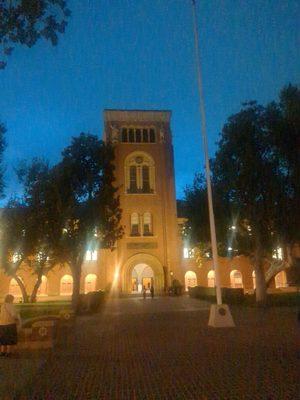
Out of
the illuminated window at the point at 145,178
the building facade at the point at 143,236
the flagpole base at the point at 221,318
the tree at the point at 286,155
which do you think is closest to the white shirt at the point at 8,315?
the flagpole base at the point at 221,318

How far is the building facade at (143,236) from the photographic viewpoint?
45000 mm

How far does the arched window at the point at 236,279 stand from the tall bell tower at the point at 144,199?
968 centimetres

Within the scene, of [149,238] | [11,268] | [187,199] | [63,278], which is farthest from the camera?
[63,278]

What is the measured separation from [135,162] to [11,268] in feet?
69.6

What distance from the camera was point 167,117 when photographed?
167 ft

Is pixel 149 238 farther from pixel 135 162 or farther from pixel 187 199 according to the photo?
pixel 187 199

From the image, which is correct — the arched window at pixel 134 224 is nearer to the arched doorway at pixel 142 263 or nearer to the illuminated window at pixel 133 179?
the arched doorway at pixel 142 263

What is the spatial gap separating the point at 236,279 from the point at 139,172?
19.8 m

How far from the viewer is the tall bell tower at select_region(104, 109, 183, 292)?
44.9 metres

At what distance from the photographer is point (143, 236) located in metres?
45.9

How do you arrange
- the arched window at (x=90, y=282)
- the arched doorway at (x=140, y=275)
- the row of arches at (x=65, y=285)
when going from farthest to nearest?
1. the arched doorway at (x=140, y=275)
2. the arched window at (x=90, y=282)
3. the row of arches at (x=65, y=285)

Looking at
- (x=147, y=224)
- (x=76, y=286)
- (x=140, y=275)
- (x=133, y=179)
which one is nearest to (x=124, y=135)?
(x=133, y=179)

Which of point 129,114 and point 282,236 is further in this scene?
point 129,114

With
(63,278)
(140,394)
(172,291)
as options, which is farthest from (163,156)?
(140,394)
